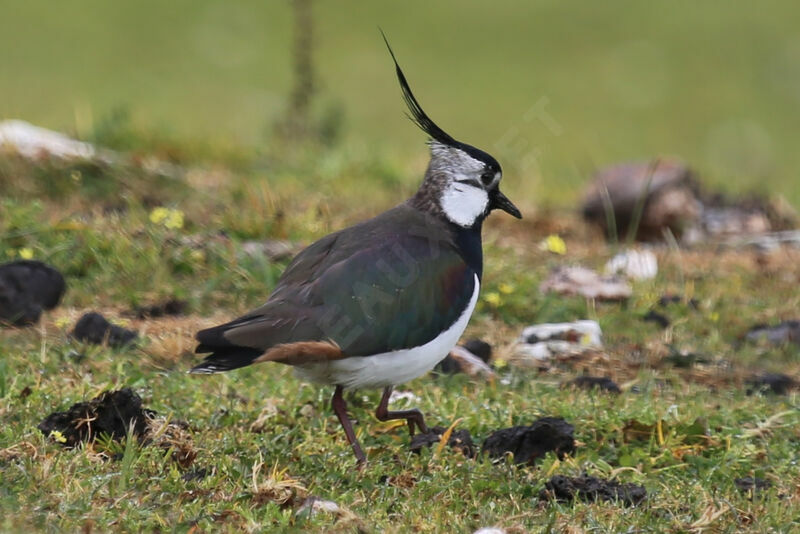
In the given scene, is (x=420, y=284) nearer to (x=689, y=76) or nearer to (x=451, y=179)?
(x=451, y=179)

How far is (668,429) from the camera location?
5078mm

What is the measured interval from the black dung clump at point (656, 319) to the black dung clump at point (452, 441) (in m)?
2.07

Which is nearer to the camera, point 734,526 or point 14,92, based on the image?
point 734,526

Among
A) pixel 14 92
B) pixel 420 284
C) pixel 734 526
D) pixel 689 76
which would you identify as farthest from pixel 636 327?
pixel 689 76

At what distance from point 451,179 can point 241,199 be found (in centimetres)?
287

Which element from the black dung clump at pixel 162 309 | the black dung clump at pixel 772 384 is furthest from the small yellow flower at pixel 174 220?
the black dung clump at pixel 772 384

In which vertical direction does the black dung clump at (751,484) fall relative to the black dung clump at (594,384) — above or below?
below

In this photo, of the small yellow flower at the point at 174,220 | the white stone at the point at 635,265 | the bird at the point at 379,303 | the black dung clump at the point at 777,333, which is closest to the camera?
the bird at the point at 379,303

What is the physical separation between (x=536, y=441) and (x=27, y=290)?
2677 mm

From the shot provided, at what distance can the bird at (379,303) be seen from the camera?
4516 millimetres

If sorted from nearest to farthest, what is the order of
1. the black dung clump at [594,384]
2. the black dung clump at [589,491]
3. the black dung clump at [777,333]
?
the black dung clump at [589,491]
the black dung clump at [594,384]
the black dung clump at [777,333]

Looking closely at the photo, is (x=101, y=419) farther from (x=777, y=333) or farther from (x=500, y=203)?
(x=777, y=333)

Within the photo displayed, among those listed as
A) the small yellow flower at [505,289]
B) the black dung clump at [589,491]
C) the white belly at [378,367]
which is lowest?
the black dung clump at [589,491]

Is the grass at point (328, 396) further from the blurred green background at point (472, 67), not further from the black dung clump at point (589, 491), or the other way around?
the blurred green background at point (472, 67)
